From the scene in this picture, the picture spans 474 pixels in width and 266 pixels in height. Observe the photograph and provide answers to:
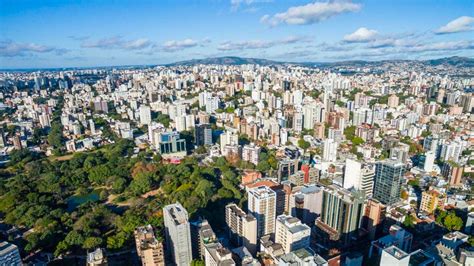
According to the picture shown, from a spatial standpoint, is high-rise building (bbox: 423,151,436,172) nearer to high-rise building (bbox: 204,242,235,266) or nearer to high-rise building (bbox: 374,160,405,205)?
high-rise building (bbox: 374,160,405,205)

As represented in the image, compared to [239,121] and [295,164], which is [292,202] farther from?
[239,121]

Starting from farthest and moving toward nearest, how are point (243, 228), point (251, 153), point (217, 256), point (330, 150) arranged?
point (251, 153)
point (330, 150)
point (243, 228)
point (217, 256)

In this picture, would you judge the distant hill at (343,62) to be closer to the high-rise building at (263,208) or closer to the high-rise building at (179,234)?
the high-rise building at (263,208)

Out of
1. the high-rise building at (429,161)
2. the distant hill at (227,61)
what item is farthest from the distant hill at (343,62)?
the high-rise building at (429,161)

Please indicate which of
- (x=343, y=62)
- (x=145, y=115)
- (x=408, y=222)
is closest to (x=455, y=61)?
(x=343, y=62)

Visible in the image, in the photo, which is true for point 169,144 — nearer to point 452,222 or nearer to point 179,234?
point 179,234

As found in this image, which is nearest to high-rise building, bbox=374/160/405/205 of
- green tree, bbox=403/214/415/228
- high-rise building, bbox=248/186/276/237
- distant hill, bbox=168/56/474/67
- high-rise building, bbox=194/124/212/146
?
green tree, bbox=403/214/415/228

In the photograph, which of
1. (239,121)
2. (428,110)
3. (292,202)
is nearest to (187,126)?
(239,121)
